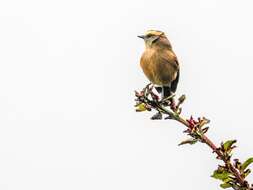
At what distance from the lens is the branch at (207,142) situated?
Result: 2.37 m

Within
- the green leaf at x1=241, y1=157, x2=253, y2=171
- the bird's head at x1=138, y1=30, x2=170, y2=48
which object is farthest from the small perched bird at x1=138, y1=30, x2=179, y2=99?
the green leaf at x1=241, y1=157, x2=253, y2=171

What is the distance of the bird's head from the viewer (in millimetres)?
6402

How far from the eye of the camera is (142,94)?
3.13 m

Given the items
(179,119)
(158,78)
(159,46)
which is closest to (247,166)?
(179,119)

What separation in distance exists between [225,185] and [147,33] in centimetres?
453

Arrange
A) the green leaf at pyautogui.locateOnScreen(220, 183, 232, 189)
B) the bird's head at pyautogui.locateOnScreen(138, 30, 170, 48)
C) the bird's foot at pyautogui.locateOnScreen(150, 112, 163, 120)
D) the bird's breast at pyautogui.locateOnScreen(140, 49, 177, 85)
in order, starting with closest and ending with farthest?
the green leaf at pyautogui.locateOnScreen(220, 183, 232, 189) → the bird's foot at pyautogui.locateOnScreen(150, 112, 163, 120) → the bird's breast at pyautogui.locateOnScreen(140, 49, 177, 85) → the bird's head at pyautogui.locateOnScreen(138, 30, 170, 48)

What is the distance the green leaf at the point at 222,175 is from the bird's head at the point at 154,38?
3.96 meters

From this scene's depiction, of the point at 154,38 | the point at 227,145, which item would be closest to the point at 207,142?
the point at 227,145

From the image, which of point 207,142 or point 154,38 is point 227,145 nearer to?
point 207,142

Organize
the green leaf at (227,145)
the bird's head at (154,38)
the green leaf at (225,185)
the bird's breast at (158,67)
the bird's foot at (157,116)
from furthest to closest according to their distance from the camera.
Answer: the bird's head at (154,38) < the bird's breast at (158,67) < the bird's foot at (157,116) < the green leaf at (227,145) < the green leaf at (225,185)

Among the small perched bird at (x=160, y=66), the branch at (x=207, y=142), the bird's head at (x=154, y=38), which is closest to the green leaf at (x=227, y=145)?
the branch at (x=207, y=142)

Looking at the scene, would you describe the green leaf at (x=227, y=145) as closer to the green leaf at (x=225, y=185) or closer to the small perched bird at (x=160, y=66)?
the green leaf at (x=225, y=185)

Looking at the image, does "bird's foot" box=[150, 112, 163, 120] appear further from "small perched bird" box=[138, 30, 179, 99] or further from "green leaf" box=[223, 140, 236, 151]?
"small perched bird" box=[138, 30, 179, 99]

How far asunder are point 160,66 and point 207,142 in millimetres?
3457
